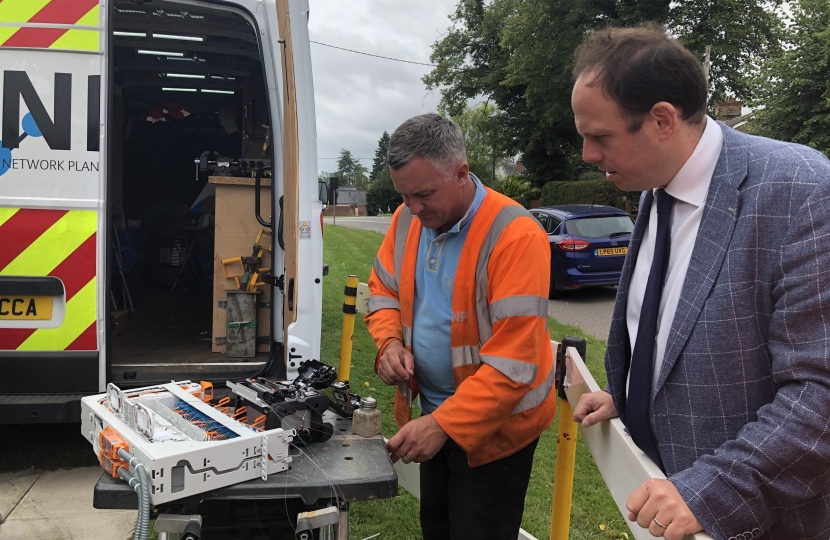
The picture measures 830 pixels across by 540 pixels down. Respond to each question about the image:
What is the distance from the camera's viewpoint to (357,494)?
1.71 m

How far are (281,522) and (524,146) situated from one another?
26.9 meters

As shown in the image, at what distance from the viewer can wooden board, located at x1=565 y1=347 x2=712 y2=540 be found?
1301 millimetres

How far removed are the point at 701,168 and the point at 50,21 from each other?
3.23 metres

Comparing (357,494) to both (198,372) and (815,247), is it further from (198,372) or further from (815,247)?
(198,372)

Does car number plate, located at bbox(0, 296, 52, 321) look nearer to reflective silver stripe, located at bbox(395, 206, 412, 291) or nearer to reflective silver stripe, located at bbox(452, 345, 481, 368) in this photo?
reflective silver stripe, located at bbox(395, 206, 412, 291)

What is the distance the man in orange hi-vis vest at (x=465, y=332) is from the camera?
1825 millimetres

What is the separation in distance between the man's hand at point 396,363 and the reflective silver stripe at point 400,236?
0.27 m

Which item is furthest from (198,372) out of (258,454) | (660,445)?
(660,445)

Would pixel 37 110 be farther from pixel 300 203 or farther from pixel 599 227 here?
pixel 599 227

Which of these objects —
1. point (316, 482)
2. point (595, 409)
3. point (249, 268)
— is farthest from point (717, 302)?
point (249, 268)

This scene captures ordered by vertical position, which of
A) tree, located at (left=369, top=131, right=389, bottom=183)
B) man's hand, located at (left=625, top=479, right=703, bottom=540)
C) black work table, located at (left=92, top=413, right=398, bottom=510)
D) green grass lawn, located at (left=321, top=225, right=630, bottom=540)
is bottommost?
green grass lawn, located at (left=321, top=225, right=630, bottom=540)

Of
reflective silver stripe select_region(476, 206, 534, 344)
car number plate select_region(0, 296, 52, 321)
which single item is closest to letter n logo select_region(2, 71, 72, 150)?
car number plate select_region(0, 296, 52, 321)

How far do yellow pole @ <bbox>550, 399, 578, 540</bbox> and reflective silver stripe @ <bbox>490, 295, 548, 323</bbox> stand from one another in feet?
1.69

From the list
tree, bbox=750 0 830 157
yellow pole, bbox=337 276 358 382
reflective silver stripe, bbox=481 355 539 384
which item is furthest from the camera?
tree, bbox=750 0 830 157
